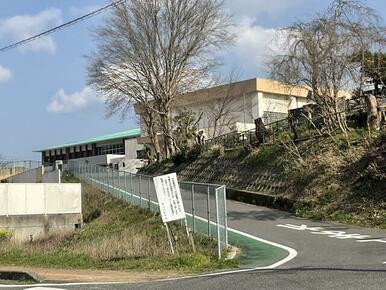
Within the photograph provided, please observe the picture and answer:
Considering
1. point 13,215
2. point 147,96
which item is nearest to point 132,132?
point 147,96

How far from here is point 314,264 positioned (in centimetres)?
1227

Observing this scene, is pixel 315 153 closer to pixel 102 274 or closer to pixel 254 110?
pixel 102 274

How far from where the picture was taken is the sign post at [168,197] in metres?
14.8

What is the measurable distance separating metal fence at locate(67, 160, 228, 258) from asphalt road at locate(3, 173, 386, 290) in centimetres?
194

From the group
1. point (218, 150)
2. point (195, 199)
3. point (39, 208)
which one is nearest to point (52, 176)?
point (39, 208)

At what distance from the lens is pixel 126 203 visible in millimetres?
33656

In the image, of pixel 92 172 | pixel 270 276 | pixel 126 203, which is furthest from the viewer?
pixel 92 172

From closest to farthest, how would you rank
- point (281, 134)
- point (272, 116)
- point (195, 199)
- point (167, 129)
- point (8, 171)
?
point (195, 199), point (281, 134), point (167, 129), point (272, 116), point (8, 171)

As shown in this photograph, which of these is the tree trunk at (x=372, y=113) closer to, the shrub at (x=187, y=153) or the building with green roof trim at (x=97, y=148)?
the shrub at (x=187, y=153)

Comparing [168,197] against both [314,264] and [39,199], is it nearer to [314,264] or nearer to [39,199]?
[314,264]

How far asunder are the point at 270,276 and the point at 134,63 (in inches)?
1574

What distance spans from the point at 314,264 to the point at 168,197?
14.7 ft

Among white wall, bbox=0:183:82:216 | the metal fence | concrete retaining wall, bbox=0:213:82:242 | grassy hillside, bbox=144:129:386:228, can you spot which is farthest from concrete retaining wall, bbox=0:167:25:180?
grassy hillside, bbox=144:129:386:228

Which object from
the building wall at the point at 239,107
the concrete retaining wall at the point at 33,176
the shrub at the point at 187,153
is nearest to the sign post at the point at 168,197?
the shrub at the point at 187,153
